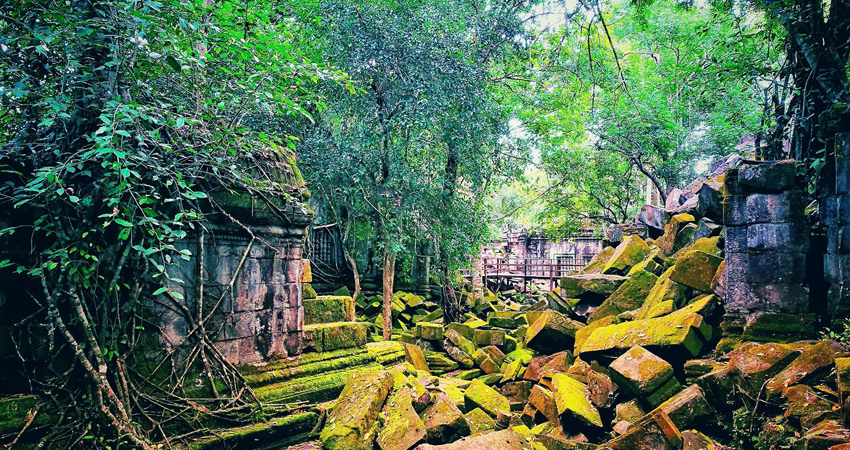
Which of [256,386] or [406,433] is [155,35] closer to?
[256,386]

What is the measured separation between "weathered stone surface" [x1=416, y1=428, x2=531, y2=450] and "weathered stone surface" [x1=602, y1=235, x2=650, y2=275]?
5420 millimetres

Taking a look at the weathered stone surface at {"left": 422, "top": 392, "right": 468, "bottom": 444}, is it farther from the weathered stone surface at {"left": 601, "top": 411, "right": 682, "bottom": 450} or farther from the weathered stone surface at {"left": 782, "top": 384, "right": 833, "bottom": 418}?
the weathered stone surface at {"left": 782, "top": 384, "right": 833, "bottom": 418}

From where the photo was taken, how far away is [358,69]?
23.2 ft

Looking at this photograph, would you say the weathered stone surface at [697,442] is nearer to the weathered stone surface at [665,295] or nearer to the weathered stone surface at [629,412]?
the weathered stone surface at [629,412]

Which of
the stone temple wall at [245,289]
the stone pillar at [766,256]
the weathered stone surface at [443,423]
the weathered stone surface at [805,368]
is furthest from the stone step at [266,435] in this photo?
the stone pillar at [766,256]

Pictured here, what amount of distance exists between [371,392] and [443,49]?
597 cm

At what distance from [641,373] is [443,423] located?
7.00 feet

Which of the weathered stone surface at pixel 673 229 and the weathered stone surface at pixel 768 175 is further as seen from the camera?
the weathered stone surface at pixel 673 229

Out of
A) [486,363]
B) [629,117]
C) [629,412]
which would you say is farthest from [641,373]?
[629,117]

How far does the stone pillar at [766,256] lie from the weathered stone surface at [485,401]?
260cm

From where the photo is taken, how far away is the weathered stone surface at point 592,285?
749 centimetres

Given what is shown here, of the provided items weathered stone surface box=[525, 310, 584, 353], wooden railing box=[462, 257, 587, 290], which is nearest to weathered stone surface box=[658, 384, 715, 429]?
weathered stone surface box=[525, 310, 584, 353]

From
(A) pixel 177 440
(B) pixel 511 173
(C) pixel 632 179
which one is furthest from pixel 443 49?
(C) pixel 632 179

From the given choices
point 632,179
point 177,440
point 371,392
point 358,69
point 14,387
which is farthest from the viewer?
point 632,179
